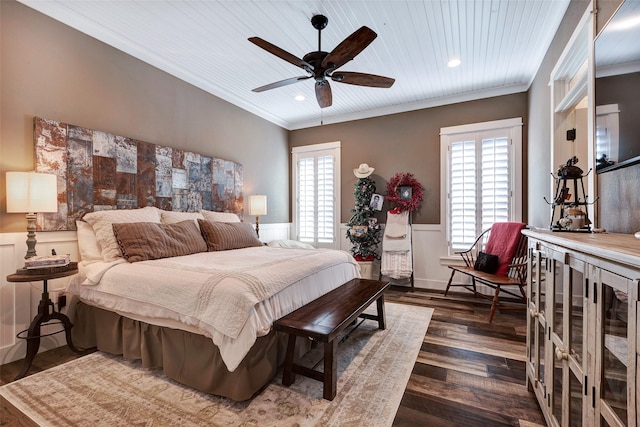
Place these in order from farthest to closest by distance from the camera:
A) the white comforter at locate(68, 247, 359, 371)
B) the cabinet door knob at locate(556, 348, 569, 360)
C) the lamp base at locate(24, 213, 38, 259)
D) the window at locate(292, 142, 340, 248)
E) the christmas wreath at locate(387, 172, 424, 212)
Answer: the window at locate(292, 142, 340, 248), the christmas wreath at locate(387, 172, 424, 212), the lamp base at locate(24, 213, 38, 259), the white comforter at locate(68, 247, 359, 371), the cabinet door knob at locate(556, 348, 569, 360)

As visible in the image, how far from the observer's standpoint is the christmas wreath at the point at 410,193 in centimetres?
436

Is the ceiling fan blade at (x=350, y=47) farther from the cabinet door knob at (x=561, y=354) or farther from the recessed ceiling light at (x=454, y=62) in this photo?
the cabinet door knob at (x=561, y=354)

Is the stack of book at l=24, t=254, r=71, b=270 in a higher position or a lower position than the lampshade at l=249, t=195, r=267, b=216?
lower

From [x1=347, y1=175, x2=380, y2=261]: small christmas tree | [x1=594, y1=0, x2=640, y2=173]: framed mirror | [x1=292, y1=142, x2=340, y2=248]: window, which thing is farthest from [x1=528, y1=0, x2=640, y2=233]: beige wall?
[x1=292, y1=142, x2=340, y2=248]: window

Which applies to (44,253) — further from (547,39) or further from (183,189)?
(547,39)

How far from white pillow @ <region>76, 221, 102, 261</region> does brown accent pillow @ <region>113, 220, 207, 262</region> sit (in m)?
0.27

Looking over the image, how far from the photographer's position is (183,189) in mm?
3568

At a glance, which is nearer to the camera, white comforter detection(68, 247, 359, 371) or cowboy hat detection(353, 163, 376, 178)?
white comforter detection(68, 247, 359, 371)

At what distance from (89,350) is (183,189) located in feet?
6.18

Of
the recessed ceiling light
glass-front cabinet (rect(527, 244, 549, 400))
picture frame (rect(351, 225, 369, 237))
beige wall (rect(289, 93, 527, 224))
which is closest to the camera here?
glass-front cabinet (rect(527, 244, 549, 400))

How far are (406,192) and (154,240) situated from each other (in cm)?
346

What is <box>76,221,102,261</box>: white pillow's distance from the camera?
2525 mm

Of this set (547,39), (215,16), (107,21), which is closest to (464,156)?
(547,39)

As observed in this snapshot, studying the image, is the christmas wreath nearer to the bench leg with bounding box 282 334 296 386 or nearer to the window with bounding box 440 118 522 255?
the window with bounding box 440 118 522 255
